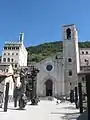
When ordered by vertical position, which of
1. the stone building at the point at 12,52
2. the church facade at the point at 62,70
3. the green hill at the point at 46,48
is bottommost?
the church facade at the point at 62,70

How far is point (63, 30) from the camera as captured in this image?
57.2 meters

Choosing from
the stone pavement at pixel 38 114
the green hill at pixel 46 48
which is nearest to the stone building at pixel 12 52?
the green hill at pixel 46 48

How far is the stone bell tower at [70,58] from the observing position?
172 ft

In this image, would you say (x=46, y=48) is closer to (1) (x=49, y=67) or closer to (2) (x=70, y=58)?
(1) (x=49, y=67)

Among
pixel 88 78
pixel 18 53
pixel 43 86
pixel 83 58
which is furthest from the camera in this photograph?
pixel 18 53

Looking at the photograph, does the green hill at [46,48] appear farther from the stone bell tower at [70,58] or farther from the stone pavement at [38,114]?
the stone pavement at [38,114]

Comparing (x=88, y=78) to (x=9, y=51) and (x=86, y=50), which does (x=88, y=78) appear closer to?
(x=86, y=50)

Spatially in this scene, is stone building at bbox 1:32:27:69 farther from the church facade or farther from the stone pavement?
the stone pavement

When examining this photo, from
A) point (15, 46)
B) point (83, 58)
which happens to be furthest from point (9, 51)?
point (83, 58)

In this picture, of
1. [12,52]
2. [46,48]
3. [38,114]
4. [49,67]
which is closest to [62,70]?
[49,67]

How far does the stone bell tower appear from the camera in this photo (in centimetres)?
5250

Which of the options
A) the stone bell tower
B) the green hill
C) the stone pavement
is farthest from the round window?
the stone pavement

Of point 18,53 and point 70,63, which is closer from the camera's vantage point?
point 70,63

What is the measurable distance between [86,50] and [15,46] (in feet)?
94.1
